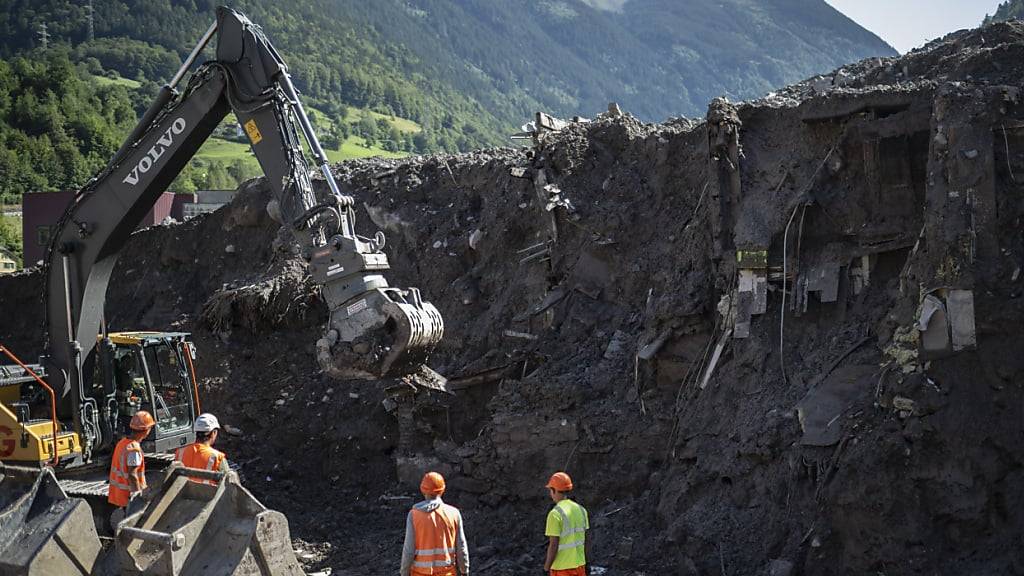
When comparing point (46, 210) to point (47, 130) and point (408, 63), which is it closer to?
point (47, 130)

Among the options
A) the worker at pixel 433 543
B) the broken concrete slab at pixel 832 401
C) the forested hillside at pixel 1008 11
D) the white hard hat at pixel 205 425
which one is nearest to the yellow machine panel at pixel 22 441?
→ the white hard hat at pixel 205 425

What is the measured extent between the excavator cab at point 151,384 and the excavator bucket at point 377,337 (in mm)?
3894

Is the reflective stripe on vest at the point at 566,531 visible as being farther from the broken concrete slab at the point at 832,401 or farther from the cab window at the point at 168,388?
the cab window at the point at 168,388

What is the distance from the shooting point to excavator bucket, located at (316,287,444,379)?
7.83 m

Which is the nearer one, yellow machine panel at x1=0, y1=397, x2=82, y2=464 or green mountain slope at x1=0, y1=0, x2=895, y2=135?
yellow machine panel at x1=0, y1=397, x2=82, y2=464

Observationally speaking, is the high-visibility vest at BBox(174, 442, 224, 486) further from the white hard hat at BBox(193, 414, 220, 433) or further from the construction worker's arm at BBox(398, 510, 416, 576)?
the construction worker's arm at BBox(398, 510, 416, 576)

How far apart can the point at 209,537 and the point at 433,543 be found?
2019 mm

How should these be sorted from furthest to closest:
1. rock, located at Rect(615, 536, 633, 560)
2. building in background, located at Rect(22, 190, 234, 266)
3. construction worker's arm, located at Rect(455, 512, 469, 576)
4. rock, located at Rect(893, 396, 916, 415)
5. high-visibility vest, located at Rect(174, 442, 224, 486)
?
building in background, located at Rect(22, 190, 234, 266) < rock, located at Rect(615, 536, 633, 560) < high-visibility vest, located at Rect(174, 442, 224, 486) < rock, located at Rect(893, 396, 916, 415) < construction worker's arm, located at Rect(455, 512, 469, 576)

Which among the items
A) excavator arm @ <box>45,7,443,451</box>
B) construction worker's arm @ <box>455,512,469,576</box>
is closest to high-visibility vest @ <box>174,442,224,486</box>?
excavator arm @ <box>45,7,443,451</box>

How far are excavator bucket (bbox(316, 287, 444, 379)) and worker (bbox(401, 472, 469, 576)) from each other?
55.8 inches

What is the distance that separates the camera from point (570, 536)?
7145 mm

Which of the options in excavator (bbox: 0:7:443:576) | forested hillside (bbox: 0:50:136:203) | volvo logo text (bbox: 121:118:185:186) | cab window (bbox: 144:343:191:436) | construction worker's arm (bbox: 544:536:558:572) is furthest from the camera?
forested hillside (bbox: 0:50:136:203)

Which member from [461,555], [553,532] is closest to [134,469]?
[461,555]

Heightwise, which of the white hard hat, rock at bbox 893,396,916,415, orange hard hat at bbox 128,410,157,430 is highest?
rock at bbox 893,396,916,415
